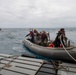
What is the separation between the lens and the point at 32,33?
1667cm

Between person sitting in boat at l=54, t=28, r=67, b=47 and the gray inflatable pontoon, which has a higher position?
person sitting in boat at l=54, t=28, r=67, b=47

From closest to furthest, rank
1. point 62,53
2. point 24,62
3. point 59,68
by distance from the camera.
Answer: point 59,68 < point 24,62 < point 62,53

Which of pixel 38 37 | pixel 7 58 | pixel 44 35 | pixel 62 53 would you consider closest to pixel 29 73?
pixel 7 58

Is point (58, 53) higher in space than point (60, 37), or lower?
lower

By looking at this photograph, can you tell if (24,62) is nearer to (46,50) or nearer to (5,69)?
(5,69)

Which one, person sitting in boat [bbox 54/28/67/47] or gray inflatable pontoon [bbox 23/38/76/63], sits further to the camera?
person sitting in boat [bbox 54/28/67/47]

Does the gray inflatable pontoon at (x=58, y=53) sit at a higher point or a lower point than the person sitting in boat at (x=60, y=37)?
lower

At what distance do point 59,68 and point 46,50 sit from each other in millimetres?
5333

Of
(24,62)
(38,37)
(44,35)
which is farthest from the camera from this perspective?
(38,37)

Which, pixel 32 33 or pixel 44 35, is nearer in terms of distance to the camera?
pixel 44 35

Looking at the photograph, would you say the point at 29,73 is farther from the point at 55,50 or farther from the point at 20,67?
the point at 55,50

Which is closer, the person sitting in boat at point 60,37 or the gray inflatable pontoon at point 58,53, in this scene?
the gray inflatable pontoon at point 58,53

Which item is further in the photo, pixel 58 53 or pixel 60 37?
pixel 60 37

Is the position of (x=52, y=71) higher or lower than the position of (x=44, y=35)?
lower
